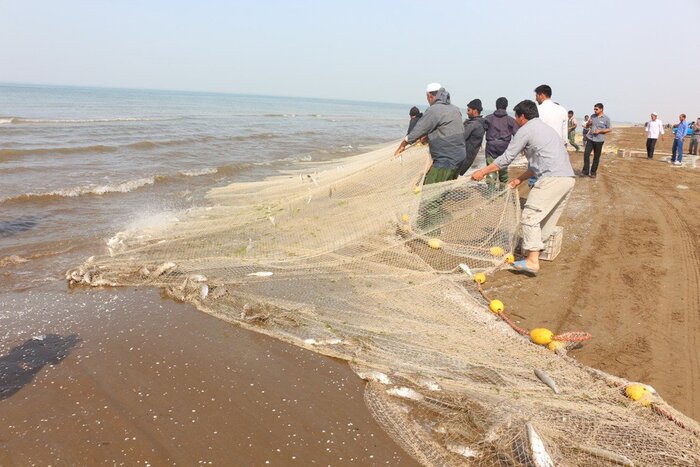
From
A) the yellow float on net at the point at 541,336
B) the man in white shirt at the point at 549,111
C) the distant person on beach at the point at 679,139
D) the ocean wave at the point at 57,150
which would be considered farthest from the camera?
the distant person on beach at the point at 679,139

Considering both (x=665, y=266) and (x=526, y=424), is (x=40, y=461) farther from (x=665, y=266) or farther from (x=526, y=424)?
(x=665, y=266)

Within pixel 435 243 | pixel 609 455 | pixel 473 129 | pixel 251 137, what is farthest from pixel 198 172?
pixel 609 455

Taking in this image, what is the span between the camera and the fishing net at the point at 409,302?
8.63 ft

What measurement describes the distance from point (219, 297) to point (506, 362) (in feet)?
8.74

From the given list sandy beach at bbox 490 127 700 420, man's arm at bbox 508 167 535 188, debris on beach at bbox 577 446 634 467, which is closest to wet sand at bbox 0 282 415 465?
debris on beach at bbox 577 446 634 467

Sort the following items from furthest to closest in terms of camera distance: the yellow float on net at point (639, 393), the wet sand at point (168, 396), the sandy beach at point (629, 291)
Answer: the sandy beach at point (629, 291) < the yellow float on net at point (639, 393) < the wet sand at point (168, 396)

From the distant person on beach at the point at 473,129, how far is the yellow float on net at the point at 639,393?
459cm

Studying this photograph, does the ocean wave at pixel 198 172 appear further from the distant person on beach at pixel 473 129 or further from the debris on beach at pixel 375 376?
the debris on beach at pixel 375 376

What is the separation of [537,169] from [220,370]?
3.96 m

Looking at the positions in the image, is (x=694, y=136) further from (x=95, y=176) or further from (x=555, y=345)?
(x=95, y=176)

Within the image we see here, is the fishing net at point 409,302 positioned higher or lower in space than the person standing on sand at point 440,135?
lower

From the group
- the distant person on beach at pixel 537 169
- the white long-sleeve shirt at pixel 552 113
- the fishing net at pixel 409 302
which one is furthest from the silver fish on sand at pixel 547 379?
the white long-sleeve shirt at pixel 552 113

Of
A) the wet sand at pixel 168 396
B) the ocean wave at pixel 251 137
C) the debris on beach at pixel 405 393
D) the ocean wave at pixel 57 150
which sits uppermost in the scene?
the ocean wave at pixel 251 137

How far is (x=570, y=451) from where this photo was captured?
2477 millimetres
